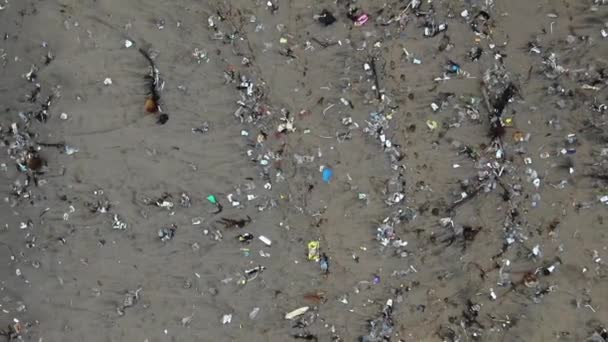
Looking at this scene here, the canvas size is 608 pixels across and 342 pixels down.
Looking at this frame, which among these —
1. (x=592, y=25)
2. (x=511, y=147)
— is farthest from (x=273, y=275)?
(x=592, y=25)

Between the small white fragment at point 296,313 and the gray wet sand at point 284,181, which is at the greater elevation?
the gray wet sand at point 284,181

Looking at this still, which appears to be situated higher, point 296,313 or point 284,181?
point 284,181

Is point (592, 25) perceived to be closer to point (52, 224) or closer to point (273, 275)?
point (273, 275)

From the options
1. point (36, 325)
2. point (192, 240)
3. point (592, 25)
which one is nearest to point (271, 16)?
point (192, 240)

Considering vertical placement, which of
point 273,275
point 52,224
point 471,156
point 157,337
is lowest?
point 157,337

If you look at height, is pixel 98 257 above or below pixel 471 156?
below

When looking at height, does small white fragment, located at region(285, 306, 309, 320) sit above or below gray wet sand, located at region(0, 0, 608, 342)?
below
